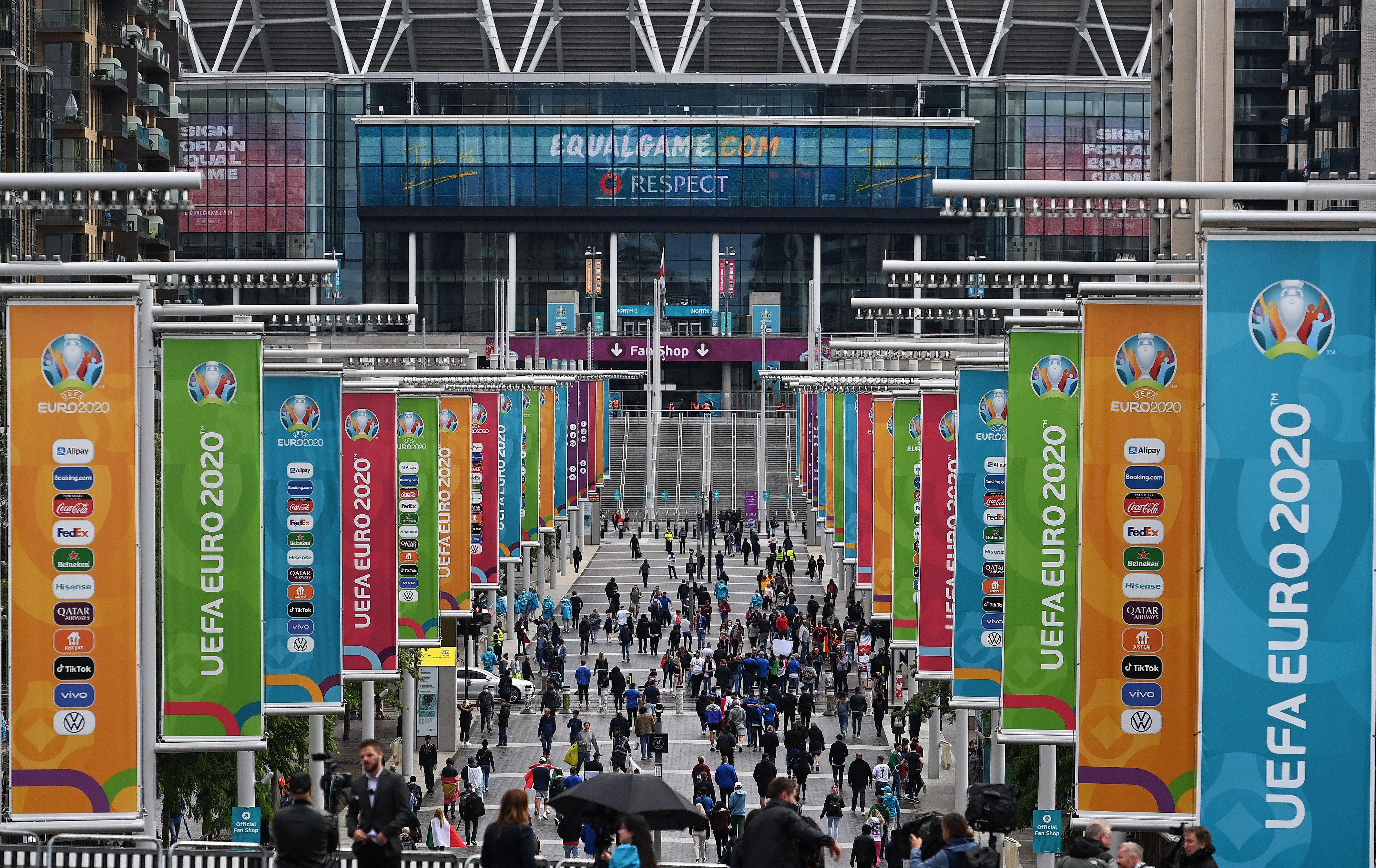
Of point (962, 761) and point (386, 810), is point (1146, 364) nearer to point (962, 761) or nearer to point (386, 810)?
point (386, 810)

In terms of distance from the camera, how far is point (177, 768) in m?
25.6

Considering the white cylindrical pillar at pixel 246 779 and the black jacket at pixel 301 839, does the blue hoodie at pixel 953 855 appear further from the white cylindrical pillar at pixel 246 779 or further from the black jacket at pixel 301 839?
the white cylindrical pillar at pixel 246 779

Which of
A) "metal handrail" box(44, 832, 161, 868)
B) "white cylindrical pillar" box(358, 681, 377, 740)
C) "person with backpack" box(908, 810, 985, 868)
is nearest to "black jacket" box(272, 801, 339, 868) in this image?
"metal handrail" box(44, 832, 161, 868)

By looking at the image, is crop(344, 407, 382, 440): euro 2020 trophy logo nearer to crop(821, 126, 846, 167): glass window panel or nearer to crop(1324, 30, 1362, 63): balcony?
crop(1324, 30, 1362, 63): balcony

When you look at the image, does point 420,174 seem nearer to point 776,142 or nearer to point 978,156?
point 776,142

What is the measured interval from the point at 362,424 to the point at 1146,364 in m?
14.0

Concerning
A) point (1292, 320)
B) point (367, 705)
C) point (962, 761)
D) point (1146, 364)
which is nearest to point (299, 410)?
point (1146, 364)

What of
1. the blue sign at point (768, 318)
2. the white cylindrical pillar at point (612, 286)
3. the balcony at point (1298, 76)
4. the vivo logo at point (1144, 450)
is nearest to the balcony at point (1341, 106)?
the balcony at point (1298, 76)

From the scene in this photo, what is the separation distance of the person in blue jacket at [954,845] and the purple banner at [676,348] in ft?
348

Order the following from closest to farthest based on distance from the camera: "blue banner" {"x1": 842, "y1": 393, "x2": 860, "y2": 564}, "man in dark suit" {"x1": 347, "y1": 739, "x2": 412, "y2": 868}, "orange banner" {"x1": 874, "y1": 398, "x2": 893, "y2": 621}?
"man in dark suit" {"x1": 347, "y1": 739, "x2": 412, "y2": 868} < "orange banner" {"x1": 874, "y1": 398, "x2": 893, "y2": 621} < "blue banner" {"x1": 842, "y1": 393, "x2": 860, "y2": 564}

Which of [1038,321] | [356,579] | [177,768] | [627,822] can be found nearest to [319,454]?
[356,579]

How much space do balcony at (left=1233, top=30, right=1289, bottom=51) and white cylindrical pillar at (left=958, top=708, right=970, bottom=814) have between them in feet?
151

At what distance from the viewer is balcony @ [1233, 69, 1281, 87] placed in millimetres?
72625

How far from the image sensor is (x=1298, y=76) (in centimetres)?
7012
